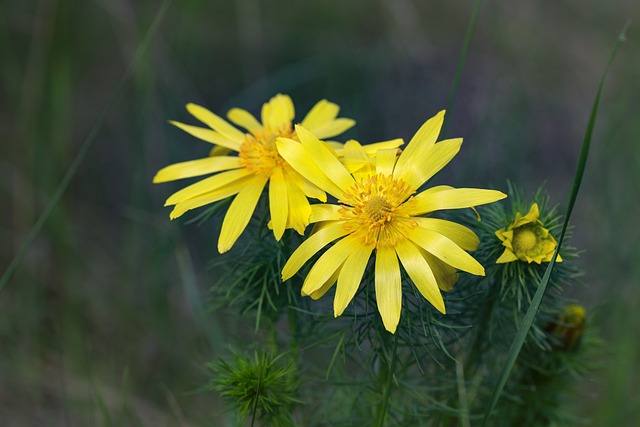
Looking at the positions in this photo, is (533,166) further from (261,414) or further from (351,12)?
(261,414)

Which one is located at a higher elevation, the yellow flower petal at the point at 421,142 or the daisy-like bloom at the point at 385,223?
the yellow flower petal at the point at 421,142

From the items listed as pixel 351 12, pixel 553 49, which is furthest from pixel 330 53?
pixel 553 49

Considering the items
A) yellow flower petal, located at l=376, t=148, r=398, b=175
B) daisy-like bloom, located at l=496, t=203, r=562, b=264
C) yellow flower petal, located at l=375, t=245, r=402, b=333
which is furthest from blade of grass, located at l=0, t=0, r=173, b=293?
daisy-like bloom, located at l=496, t=203, r=562, b=264

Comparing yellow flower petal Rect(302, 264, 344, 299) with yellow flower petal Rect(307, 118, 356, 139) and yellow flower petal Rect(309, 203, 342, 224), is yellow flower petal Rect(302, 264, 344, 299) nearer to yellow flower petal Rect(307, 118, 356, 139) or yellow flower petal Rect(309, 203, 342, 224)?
yellow flower petal Rect(309, 203, 342, 224)

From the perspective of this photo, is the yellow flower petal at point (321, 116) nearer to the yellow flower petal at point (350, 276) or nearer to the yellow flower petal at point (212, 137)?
the yellow flower petal at point (212, 137)

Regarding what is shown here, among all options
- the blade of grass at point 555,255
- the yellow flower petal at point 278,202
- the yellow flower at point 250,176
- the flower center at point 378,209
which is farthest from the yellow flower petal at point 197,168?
the blade of grass at point 555,255

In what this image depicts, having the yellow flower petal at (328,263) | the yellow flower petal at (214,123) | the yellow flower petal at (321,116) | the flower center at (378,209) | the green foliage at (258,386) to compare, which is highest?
the yellow flower petal at (321,116)

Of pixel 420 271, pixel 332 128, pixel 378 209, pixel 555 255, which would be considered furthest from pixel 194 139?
pixel 555 255

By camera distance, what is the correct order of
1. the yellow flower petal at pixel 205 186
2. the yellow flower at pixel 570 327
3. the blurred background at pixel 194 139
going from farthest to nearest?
the blurred background at pixel 194 139 → the yellow flower at pixel 570 327 → the yellow flower petal at pixel 205 186
